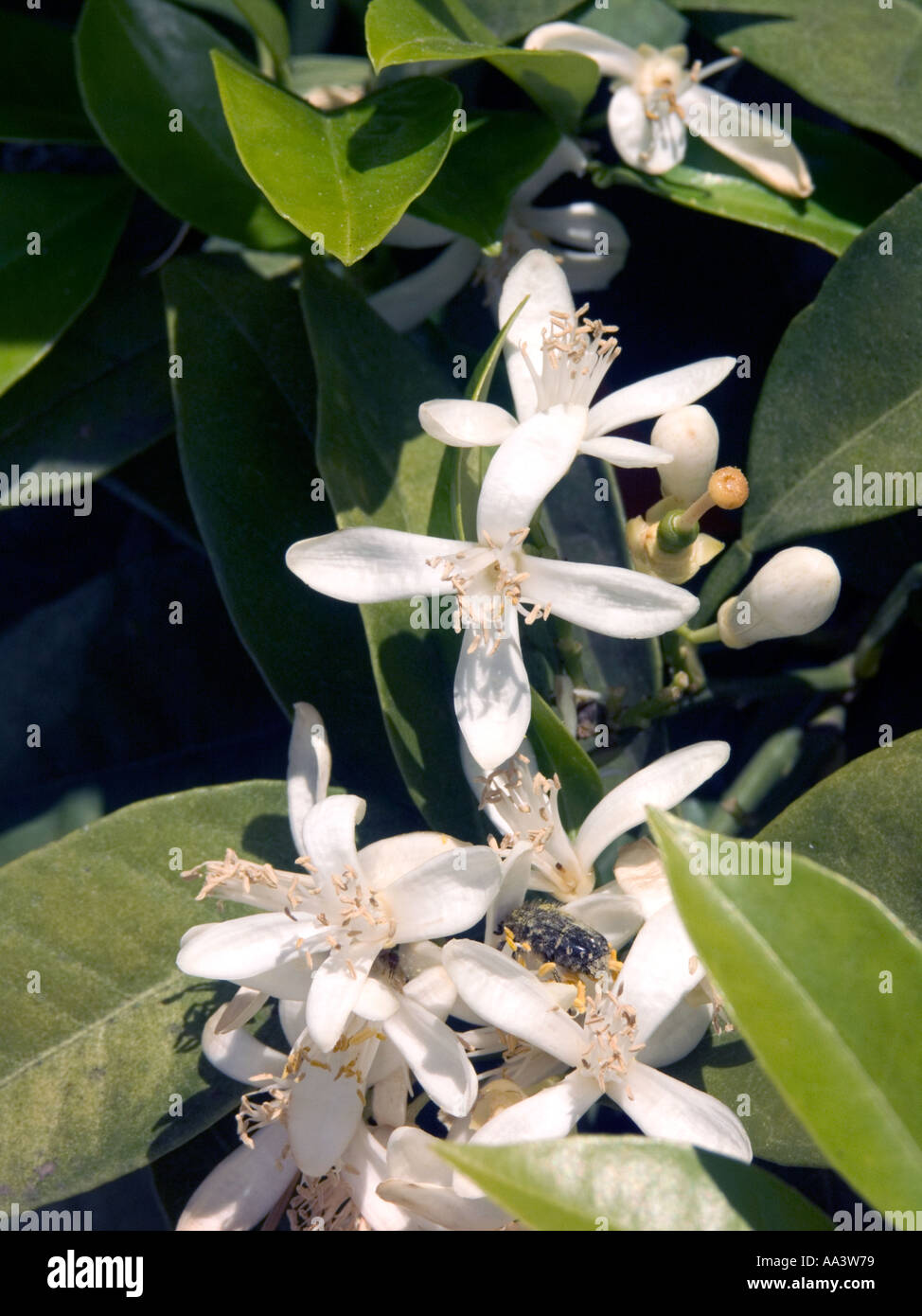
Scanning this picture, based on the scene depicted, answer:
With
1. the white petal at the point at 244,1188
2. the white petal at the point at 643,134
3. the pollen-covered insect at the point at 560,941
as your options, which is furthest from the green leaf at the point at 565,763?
the white petal at the point at 643,134

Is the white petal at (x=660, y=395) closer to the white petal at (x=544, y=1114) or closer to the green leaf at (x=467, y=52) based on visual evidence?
the green leaf at (x=467, y=52)

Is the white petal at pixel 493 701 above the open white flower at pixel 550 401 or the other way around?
the other way around

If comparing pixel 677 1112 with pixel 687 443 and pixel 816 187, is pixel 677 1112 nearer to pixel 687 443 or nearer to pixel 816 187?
pixel 687 443

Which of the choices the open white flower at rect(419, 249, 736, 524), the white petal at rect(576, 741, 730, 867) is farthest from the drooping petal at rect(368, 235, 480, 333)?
the white petal at rect(576, 741, 730, 867)

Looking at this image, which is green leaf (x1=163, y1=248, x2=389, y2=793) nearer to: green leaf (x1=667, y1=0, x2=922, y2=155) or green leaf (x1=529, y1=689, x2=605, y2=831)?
green leaf (x1=529, y1=689, x2=605, y2=831)

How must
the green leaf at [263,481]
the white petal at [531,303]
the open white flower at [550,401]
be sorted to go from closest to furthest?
the open white flower at [550,401], the white petal at [531,303], the green leaf at [263,481]
